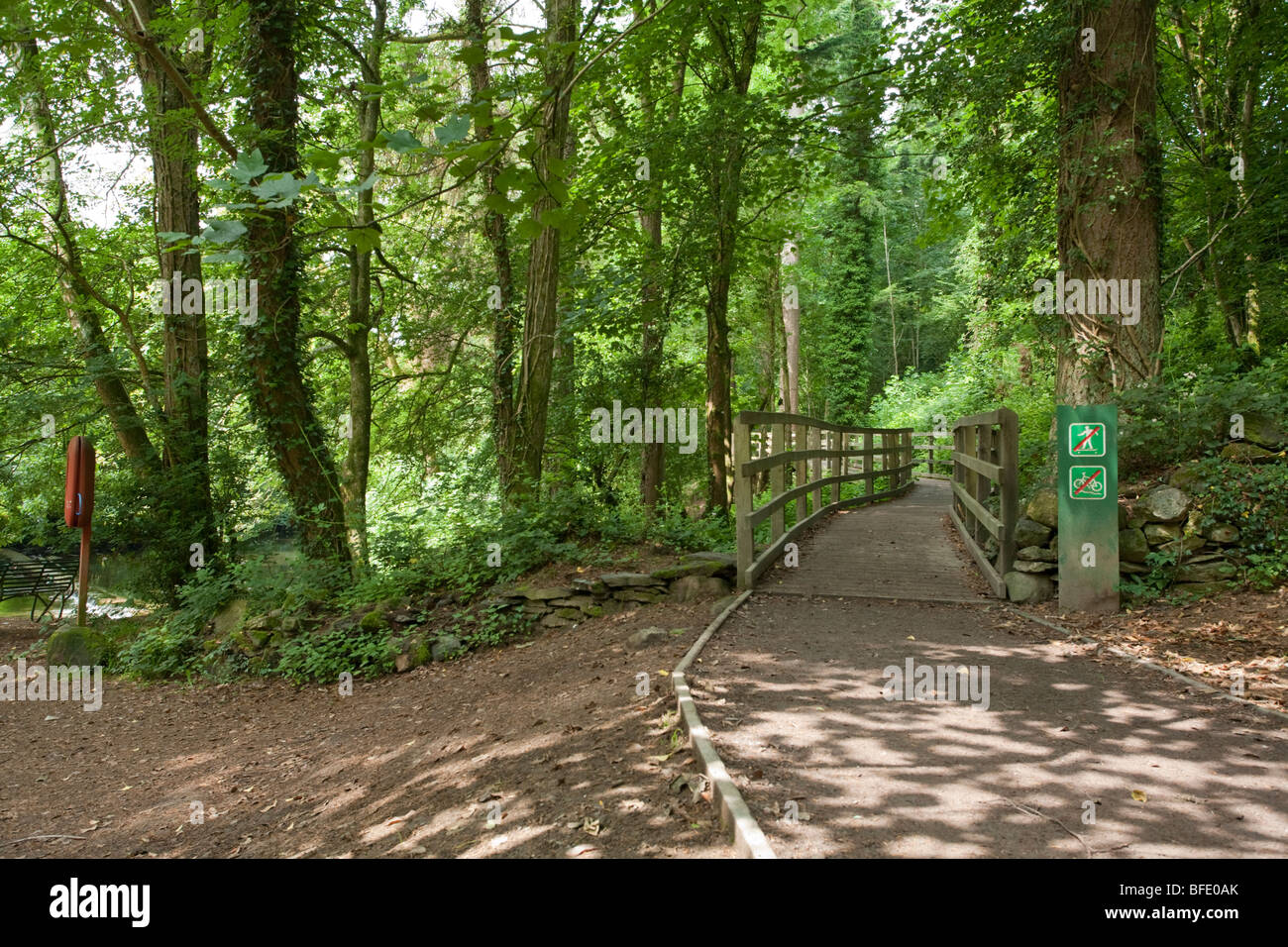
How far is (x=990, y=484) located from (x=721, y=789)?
687 cm

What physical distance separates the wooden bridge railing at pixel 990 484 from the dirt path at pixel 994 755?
1645 mm

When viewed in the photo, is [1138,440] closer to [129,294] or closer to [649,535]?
[649,535]

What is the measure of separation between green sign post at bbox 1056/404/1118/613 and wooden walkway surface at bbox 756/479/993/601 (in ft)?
3.00

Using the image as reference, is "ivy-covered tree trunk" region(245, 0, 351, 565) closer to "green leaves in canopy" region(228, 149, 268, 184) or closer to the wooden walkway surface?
the wooden walkway surface

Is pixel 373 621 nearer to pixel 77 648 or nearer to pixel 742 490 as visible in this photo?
pixel 742 490

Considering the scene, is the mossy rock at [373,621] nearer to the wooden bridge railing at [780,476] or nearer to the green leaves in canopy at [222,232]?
the wooden bridge railing at [780,476]

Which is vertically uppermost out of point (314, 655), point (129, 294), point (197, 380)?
point (129, 294)

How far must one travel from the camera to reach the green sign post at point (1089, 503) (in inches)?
258

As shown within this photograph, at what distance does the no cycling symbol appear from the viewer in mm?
6559
